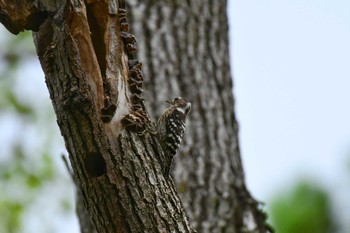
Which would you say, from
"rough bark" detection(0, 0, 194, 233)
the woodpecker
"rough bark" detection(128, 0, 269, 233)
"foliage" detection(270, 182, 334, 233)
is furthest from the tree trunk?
"foliage" detection(270, 182, 334, 233)

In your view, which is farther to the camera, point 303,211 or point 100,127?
point 303,211

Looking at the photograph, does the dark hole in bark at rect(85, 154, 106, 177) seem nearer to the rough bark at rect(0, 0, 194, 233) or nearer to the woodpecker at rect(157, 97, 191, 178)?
→ the rough bark at rect(0, 0, 194, 233)

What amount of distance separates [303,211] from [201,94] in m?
3.98

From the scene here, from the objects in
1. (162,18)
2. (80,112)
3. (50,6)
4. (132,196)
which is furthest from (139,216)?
(162,18)

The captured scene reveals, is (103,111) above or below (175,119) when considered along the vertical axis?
below

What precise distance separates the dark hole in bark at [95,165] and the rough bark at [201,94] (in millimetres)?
1697

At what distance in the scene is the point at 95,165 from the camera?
3.44m

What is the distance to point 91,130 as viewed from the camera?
3.47m

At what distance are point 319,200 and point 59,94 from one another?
21.2 ft

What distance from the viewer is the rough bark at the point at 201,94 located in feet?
17.0

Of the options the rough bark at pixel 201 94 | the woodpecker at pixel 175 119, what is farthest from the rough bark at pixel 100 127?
the rough bark at pixel 201 94

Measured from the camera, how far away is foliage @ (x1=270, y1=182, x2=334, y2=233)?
884 cm

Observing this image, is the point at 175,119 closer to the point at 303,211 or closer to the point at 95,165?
the point at 95,165

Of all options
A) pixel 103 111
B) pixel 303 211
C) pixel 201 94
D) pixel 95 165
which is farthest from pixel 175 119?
pixel 303 211
